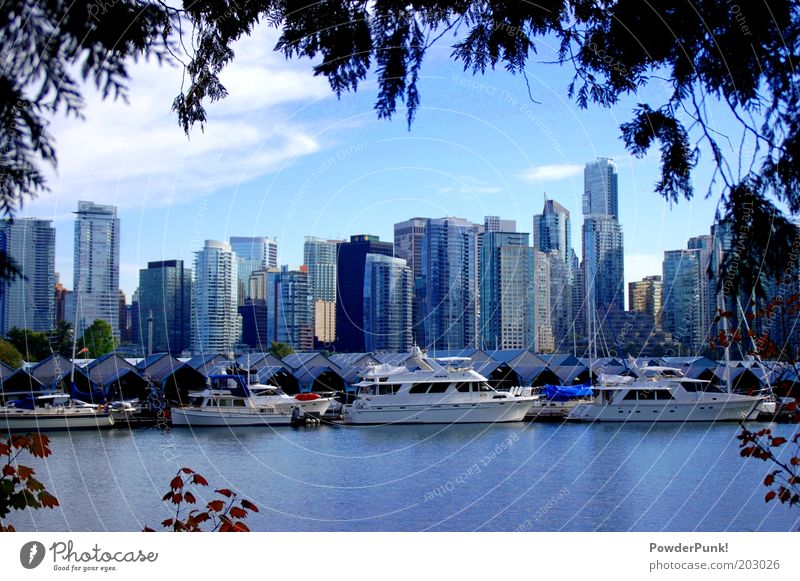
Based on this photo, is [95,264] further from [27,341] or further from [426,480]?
[426,480]

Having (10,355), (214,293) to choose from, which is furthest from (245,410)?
(10,355)

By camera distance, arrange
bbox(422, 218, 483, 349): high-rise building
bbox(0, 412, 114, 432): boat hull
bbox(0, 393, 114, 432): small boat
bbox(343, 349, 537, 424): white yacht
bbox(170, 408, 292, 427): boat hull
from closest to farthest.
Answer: bbox(422, 218, 483, 349): high-rise building < bbox(0, 393, 114, 432): small boat < bbox(0, 412, 114, 432): boat hull < bbox(170, 408, 292, 427): boat hull < bbox(343, 349, 537, 424): white yacht

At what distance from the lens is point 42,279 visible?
3.36 meters

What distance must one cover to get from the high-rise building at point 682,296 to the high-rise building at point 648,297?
7cm

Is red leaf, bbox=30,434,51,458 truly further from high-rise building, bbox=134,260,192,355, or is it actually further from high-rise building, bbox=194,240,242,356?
high-rise building, bbox=194,240,242,356

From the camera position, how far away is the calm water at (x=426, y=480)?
5.74 meters

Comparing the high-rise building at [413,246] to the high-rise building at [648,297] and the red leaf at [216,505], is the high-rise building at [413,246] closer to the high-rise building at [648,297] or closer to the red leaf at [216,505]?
the high-rise building at [648,297]

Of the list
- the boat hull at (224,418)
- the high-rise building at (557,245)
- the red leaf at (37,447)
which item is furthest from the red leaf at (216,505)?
the boat hull at (224,418)

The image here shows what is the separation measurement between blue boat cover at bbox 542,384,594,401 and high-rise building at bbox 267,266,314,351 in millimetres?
12517

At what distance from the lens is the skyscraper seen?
12.9 ft

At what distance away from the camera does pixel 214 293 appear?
4492mm

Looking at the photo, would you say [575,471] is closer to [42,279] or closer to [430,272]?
[430,272]

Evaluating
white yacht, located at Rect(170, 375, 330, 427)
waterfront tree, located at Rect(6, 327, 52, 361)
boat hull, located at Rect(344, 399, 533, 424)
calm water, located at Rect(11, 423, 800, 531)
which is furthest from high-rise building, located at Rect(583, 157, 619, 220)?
boat hull, located at Rect(344, 399, 533, 424)

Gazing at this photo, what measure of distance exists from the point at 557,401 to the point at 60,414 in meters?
9.47
